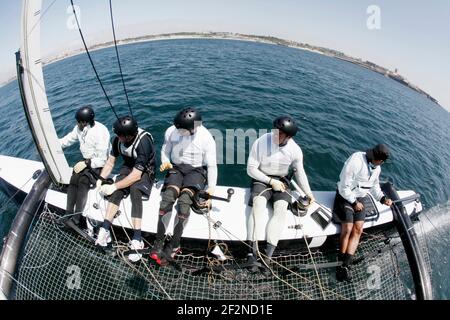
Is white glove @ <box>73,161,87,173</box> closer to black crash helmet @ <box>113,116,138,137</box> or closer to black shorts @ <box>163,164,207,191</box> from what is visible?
black crash helmet @ <box>113,116,138,137</box>

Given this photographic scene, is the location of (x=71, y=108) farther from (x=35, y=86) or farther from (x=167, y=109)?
(x=35, y=86)

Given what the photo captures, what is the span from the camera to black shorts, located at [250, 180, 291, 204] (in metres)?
4.36

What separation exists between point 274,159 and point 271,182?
0.45m

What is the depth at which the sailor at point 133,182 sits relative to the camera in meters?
4.20

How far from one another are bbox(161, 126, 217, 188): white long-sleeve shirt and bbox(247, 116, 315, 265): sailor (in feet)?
2.65

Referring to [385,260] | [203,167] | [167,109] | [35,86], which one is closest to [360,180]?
[385,260]

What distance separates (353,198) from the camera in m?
4.40

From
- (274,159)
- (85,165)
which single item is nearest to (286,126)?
(274,159)

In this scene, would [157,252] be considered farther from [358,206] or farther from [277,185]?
[358,206]

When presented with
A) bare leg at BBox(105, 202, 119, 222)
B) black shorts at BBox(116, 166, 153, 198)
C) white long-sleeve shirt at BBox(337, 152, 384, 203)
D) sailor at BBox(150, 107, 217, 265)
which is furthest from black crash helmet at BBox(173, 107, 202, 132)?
white long-sleeve shirt at BBox(337, 152, 384, 203)

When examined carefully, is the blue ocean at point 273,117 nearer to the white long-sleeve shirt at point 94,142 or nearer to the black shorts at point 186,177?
the black shorts at point 186,177

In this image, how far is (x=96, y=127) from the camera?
14.9ft

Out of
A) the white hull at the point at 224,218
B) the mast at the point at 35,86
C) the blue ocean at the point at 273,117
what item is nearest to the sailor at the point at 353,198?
the white hull at the point at 224,218

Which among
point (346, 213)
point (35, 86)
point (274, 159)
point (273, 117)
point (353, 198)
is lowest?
point (346, 213)
